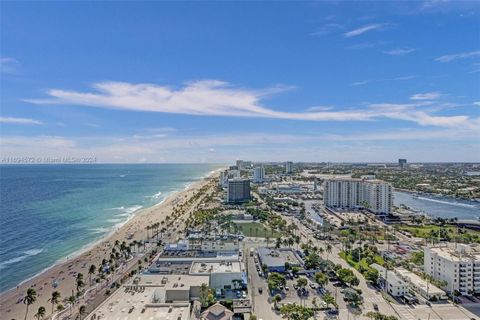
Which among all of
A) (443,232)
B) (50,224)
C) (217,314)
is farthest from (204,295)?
(50,224)

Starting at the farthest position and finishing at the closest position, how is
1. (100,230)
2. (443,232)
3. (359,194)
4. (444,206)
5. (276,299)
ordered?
(444,206) → (359,194) → (100,230) → (443,232) → (276,299)

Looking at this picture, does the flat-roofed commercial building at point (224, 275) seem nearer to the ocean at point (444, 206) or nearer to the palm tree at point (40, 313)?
the palm tree at point (40, 313)

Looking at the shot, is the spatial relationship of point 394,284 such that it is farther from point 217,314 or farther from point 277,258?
point 217,314

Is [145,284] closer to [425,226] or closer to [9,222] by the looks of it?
[9,222]

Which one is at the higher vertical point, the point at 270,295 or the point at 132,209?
the point at 132,209


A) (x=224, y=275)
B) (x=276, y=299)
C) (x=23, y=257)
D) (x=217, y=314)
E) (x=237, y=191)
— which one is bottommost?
(x=23, y=257)

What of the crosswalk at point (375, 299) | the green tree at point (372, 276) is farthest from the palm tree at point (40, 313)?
the green tree at point (372, 276)

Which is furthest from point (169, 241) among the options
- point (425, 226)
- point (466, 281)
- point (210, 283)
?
point (425, 226)
